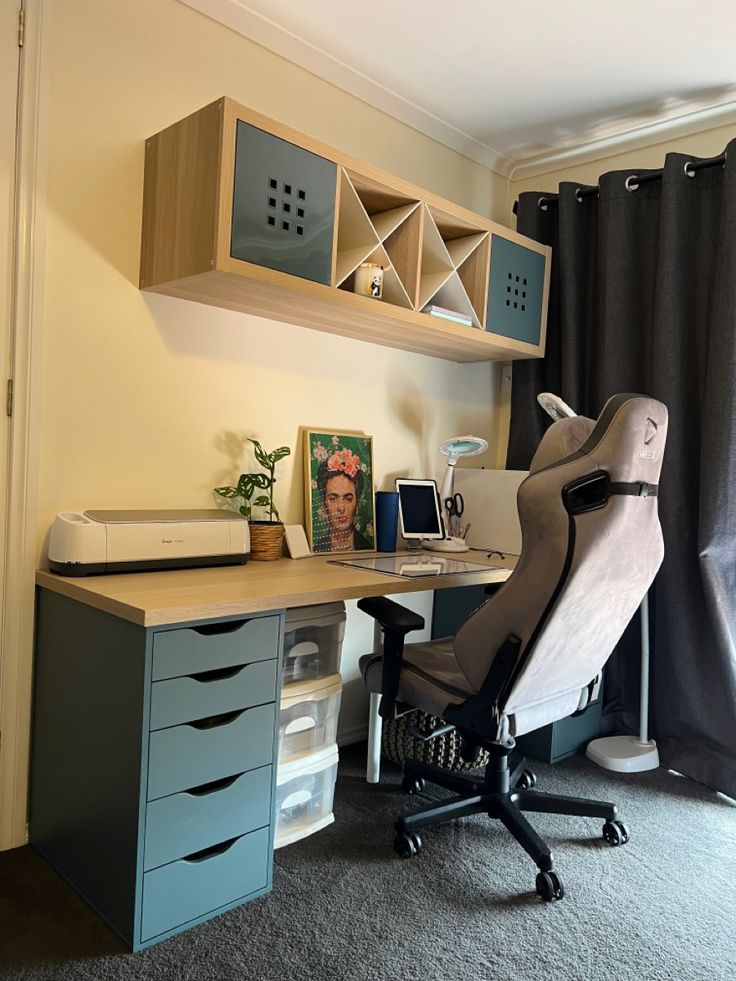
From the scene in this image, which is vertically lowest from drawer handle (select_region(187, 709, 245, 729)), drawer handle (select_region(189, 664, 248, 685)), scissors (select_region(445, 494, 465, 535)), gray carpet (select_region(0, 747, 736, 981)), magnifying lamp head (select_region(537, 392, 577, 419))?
gray carpet (select_region(0, 747, 736, 981))

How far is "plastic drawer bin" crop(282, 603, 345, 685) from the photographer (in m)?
2.00

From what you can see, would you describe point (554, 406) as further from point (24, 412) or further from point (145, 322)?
point (24, 412)

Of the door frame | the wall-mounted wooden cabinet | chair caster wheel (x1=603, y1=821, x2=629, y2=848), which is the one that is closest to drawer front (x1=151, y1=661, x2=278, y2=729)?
the door frame

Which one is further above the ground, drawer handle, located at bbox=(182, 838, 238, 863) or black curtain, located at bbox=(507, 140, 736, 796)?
black curtain, located at bbox=(507, 140, 736, 796)

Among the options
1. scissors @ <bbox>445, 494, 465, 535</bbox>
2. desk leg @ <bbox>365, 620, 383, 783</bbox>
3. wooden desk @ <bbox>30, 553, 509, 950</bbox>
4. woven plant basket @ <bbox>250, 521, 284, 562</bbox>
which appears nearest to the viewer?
wooden desk @ <bbox>30, 553, 509, 950</bbox>

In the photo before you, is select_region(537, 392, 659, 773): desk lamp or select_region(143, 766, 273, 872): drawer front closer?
select_region(143, 766, 273, 872): drawer front

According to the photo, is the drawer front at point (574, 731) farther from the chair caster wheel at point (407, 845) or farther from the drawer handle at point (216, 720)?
the drawer handle at point (216, 720)

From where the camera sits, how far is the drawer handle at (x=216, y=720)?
5.43ft

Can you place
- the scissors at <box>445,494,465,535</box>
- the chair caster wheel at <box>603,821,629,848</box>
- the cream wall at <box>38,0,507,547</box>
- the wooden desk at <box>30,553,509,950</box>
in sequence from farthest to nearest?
1. the scissors at <box>445,494,465,535</box>
2. the chair caster wheel at <box>603,821,629,848</box>
3. the cream wall at <box>38,0,507,547</box>
4. the wooden desk at <box>30,553,509,950</box>

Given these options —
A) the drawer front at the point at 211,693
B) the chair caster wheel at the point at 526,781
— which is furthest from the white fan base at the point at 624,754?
the drawer front at the point at 211,693

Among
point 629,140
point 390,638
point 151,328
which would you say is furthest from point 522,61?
point 390,638

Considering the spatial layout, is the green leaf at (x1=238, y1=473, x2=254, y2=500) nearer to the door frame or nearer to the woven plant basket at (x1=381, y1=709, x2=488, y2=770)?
the door frame

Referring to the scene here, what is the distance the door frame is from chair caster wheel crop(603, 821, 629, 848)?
157 centimetres

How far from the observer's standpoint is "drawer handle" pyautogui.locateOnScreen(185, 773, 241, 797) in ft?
5.43
